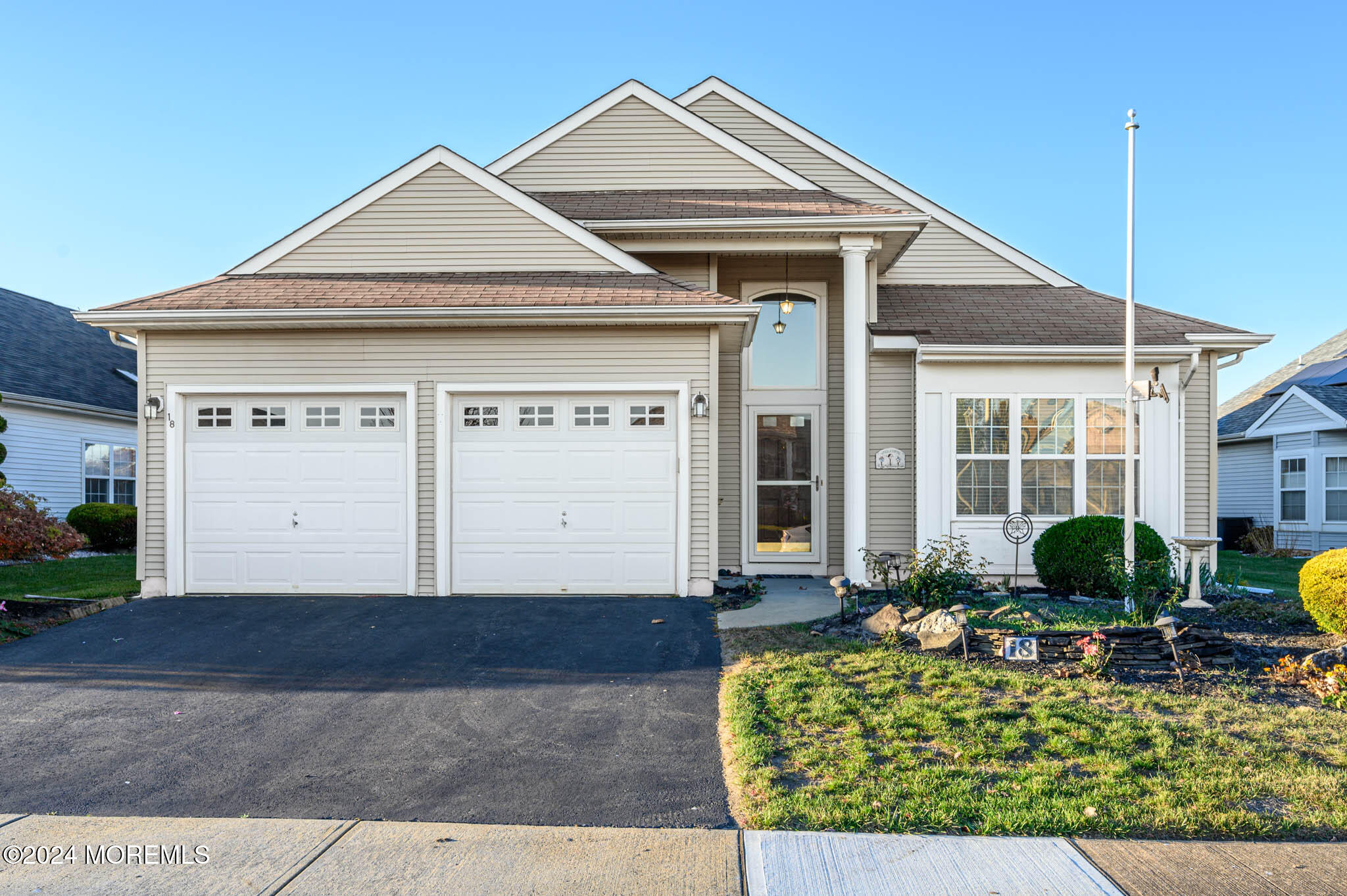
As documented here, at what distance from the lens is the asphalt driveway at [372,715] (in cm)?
373

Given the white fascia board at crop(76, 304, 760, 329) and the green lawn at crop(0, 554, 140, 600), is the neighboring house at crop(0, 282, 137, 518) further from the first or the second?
the white fascia board at crop(76, 304, 760, 329)

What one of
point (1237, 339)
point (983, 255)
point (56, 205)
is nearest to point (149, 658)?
point (983, 255)

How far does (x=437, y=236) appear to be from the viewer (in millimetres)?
9227

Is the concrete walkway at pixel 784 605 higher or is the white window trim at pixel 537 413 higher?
the white window trim at pixel 537 413

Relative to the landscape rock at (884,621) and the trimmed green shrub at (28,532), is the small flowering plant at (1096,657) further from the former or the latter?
the trimmed green shrub at (28,532)

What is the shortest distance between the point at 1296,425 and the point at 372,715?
823 inches

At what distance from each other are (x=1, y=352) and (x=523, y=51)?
44.8 ft

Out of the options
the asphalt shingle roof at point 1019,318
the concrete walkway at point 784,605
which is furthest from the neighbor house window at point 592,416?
the asphalt shingle roof at point 1019,318

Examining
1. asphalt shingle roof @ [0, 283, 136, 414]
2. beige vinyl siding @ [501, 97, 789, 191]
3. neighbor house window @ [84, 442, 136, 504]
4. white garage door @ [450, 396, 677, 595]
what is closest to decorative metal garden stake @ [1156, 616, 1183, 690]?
white garage door @ [450, 396, 677, 595]

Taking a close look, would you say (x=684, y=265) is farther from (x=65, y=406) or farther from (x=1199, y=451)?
(x=65, y=406)

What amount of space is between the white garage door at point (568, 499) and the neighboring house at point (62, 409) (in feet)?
39.4

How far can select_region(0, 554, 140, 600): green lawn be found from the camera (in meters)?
8.91

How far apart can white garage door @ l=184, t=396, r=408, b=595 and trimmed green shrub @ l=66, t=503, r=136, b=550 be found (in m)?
9.05

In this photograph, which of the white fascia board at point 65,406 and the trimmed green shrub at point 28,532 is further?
the white fascia board at point 65,406
